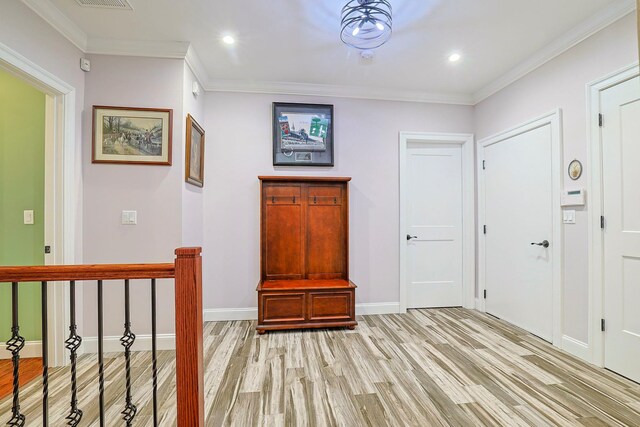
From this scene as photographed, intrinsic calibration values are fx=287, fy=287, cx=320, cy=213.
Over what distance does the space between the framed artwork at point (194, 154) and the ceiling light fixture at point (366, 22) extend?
163 cm

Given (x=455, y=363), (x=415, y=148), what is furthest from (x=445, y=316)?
(x=415, y=148)

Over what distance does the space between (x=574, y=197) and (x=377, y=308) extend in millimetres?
2242

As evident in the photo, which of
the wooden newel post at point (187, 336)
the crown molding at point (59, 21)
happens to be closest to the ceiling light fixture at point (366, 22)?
the wooden newel post at point (187, 336)

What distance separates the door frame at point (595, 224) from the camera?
2283 mm

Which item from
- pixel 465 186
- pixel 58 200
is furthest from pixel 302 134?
pixel 58 200

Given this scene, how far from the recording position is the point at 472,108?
3766mm

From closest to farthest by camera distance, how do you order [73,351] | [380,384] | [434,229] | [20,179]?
[73,351]
[380,384]
[20,179]
[434,229]

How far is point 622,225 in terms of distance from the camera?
7.08 feet

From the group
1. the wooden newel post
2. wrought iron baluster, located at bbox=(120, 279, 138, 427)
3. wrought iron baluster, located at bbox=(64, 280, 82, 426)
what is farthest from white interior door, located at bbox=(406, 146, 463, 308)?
wrought iron baluster, located at bbox=(64, 280, 82, 426)

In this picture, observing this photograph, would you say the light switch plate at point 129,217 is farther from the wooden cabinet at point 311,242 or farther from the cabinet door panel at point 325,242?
the cabinet door panel at point 325,242

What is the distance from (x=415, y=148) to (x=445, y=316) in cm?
211

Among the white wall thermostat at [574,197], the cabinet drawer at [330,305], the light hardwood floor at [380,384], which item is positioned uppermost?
the white wall thermostat at [574,197]

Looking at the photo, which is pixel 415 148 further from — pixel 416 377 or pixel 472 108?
pixel 416 377

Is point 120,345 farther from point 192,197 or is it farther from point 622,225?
point 622,225
